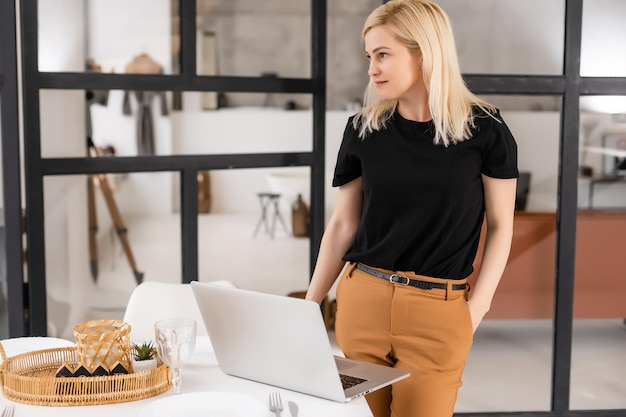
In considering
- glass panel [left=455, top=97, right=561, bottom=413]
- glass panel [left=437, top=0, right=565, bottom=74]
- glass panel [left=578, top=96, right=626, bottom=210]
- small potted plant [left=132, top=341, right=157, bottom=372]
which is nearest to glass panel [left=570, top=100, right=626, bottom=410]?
glass panel [left=578, top=96, right=626, bottom=210]

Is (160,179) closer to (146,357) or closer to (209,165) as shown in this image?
(209,165)

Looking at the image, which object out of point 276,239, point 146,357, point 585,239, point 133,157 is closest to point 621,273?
point 585,239

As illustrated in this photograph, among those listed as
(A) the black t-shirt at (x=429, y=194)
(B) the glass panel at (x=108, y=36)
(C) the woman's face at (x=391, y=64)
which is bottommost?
(A) the black t-shirt at (x=429, y=194)

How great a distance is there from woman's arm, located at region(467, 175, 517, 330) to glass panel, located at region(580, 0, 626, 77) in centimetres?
148

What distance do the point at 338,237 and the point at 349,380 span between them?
1.99ft

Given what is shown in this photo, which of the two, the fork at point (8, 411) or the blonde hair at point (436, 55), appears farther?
the blonde hair at point (436, 55)

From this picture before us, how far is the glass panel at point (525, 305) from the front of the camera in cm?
357

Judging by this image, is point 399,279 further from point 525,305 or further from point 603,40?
point 603,40

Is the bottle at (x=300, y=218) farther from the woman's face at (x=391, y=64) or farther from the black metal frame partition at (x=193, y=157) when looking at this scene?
the woman's face at (x=391, y=64)

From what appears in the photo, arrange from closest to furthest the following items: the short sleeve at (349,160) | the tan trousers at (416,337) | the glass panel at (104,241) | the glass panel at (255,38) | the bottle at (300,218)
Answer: the tan trousers at (416,337) → the short sleeve at (349,160) → the glass panel at (104,241) → the glass panel at (255,38) → the bottle at (300,218)

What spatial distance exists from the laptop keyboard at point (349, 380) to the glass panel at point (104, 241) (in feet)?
5.66

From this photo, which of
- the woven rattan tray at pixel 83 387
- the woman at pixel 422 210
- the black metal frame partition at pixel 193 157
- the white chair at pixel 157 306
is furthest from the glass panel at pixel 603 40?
the woven rattan tray at pixel 83 387

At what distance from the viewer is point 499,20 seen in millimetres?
3520

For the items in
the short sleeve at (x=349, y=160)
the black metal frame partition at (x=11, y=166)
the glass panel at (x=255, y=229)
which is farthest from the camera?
the glass panel at (x=255, y=229)
